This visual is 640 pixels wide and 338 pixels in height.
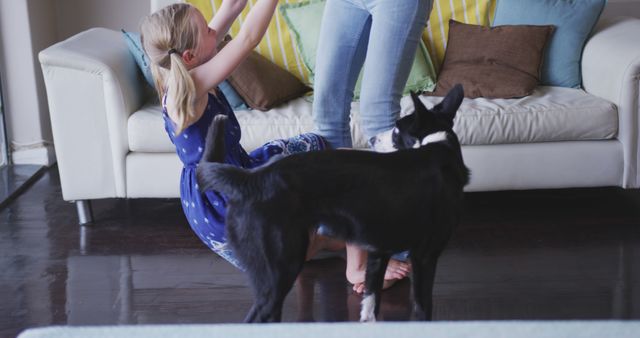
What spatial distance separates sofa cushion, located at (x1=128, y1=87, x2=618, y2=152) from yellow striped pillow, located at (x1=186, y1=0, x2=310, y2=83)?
1.48 ft

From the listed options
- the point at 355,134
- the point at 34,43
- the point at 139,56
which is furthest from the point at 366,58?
the point at 34,43

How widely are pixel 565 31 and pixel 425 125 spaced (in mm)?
1826

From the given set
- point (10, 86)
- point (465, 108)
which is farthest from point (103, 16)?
point (465, 108)

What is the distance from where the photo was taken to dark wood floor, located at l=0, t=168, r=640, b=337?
2219 millimetres

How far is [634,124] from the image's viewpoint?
2.88 meters

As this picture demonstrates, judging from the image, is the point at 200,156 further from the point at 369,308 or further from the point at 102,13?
the point at 102,13

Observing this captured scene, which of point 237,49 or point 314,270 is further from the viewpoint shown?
point 314,270

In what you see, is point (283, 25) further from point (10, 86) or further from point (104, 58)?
point (10, 86)

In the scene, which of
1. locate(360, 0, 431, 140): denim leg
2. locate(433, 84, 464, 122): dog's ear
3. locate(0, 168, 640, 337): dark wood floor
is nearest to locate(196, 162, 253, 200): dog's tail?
locate(433, 84, 464, 122): dog's ear

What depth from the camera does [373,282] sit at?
1891 mm

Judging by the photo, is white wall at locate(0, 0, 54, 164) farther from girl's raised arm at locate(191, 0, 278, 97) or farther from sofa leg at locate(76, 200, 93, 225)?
girl's raised arm at locate(191, 0, 278, 97)

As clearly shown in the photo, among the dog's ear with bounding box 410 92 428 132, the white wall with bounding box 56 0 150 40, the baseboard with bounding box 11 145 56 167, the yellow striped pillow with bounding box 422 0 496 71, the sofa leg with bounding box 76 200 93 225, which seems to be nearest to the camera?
the dog's ear with bounding box 410 92 428 132

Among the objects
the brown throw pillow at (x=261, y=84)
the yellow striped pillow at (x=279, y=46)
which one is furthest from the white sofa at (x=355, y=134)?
the yellow striped pillow at (x=279, y=46)

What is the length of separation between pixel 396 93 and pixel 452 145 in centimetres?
41
